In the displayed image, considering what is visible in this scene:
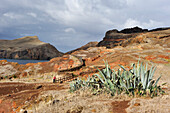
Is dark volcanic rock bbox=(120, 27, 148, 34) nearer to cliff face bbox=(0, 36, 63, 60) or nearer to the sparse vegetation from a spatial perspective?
cliff face bbox=(0, 36, 63, 60)

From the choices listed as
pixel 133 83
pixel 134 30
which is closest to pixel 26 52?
pixel 134 30

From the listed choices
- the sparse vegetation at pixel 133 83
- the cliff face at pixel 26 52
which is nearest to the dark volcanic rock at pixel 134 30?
the cliff face at pixel 26 52

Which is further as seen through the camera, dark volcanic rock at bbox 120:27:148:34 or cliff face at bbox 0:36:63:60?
cliff face at bbox 0:36:63:60

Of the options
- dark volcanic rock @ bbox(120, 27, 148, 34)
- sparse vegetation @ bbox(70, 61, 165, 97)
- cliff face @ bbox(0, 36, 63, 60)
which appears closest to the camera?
sparse vegetation @ bbox(70, 61, 165, 97)

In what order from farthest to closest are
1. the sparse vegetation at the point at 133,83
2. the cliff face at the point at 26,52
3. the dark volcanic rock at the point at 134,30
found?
the cliff face at the point at 26,52 < the dark volcanic rock at the point at 134,30 < the sparse vegetation at the point at 133,83

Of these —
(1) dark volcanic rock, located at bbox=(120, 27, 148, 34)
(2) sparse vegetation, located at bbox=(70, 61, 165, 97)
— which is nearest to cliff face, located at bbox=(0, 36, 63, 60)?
(1) dark volcanic rock, located at bbox=(120, 27, 148, 34)

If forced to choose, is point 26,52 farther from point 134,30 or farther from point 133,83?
point 133,83

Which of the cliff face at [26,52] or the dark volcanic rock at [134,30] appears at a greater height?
the dark volcanic rock at [134,30]

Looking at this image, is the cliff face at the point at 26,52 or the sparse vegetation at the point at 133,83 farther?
the cliff face at the point at 26,52

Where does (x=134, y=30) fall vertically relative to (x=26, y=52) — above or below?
above

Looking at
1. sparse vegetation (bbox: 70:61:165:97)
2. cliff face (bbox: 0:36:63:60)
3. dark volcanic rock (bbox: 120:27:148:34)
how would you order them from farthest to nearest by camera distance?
cliff face (bbox: 0:36:63:60) < dark volcanic rock (bbox: 120:27:148:34) < sparse vegetation (bbox: 70:61:165:97)

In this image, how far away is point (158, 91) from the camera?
488cm

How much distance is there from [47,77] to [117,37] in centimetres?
6096

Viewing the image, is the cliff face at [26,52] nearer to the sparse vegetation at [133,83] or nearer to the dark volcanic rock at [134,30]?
the dark volcanic rock at [134,30]
